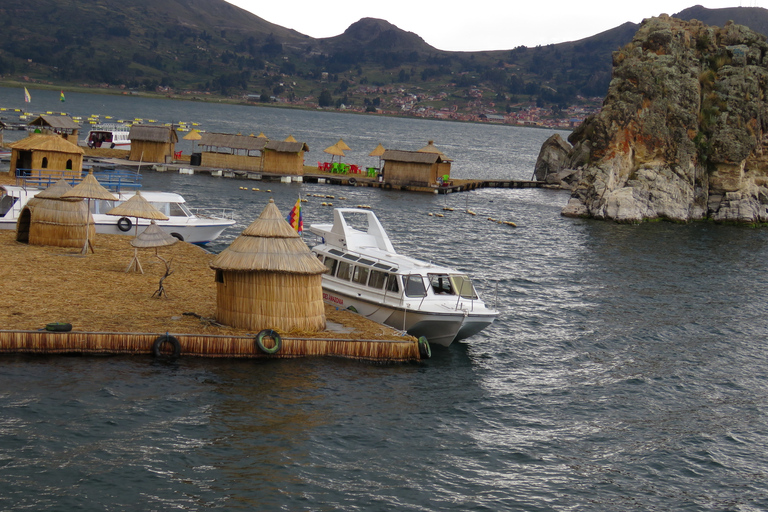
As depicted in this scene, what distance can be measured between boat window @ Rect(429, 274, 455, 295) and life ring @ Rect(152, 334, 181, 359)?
35.6 feet

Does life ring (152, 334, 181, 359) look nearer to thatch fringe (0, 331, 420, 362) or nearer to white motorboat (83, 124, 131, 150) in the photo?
thatch fringe (0, 331, 420, 362)

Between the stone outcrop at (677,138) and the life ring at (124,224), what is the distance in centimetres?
5136

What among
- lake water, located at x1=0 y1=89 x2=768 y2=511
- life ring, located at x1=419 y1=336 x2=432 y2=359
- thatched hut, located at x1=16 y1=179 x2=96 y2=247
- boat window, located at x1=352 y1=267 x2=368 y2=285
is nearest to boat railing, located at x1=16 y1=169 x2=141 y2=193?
thatched hut, located at x1=16 y1=179 x2=96 y2=247

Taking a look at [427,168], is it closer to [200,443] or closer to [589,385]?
[589,385]

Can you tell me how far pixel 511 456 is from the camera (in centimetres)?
2225

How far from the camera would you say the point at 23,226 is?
1507 inches

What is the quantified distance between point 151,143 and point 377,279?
66.9 metres

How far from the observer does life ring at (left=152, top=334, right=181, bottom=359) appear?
1006 inches

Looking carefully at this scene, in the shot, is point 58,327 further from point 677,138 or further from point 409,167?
point 677,138

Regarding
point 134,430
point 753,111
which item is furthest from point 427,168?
point 134,430

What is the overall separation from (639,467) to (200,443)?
43.2 feet

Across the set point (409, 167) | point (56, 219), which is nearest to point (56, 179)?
point (56, 219)

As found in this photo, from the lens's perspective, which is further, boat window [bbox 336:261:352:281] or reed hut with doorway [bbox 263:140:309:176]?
reed hut with doorway [bbox 263:140:309:176]

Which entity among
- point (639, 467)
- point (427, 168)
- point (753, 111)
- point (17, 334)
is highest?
point (753, 111)
